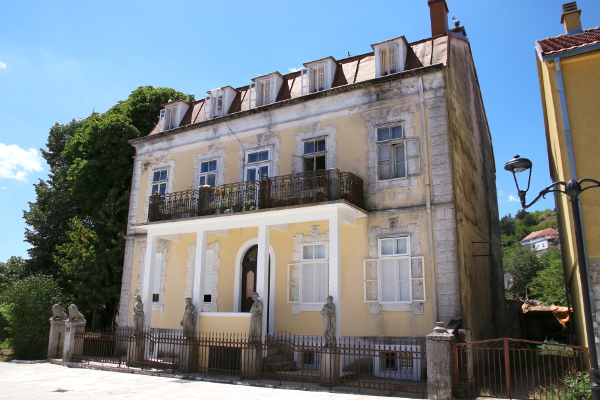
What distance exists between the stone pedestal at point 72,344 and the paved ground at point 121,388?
5.37ft

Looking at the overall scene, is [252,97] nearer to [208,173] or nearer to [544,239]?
[208,173]

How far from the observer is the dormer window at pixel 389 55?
1349cm

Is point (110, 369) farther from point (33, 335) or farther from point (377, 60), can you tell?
point (377, 60)

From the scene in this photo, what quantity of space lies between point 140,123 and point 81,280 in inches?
301

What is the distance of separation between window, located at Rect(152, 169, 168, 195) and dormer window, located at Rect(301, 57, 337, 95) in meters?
6.33

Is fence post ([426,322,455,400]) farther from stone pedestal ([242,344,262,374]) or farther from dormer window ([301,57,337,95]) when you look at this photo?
dormer window ([301,57,337,95])

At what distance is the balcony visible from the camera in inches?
492

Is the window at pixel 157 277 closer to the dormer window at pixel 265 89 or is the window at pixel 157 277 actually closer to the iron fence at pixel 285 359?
the iron fence at pixel 285 359

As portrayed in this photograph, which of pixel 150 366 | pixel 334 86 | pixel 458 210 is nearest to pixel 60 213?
pixel 150 366

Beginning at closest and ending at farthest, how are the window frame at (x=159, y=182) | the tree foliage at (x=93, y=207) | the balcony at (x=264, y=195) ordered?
1. the balcony at (x=264, y=195)
2. the window frame at (x=159, y=182)
3. the tree foliage at (x=93, y=207)

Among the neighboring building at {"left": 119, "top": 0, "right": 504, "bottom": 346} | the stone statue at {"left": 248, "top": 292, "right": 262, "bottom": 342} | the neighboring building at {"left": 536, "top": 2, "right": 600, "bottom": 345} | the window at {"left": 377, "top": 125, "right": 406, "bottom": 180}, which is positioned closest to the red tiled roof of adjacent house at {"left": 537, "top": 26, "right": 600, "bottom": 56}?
the neighboring building at {"left": 536, "top": 2, "right": 600, "bottom": 345}

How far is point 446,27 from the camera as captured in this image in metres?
15.0

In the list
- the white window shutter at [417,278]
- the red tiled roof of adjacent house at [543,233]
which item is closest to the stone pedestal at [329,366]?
the white window shutter at [417,278]

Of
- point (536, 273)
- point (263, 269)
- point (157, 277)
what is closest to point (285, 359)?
point (263, 269)
